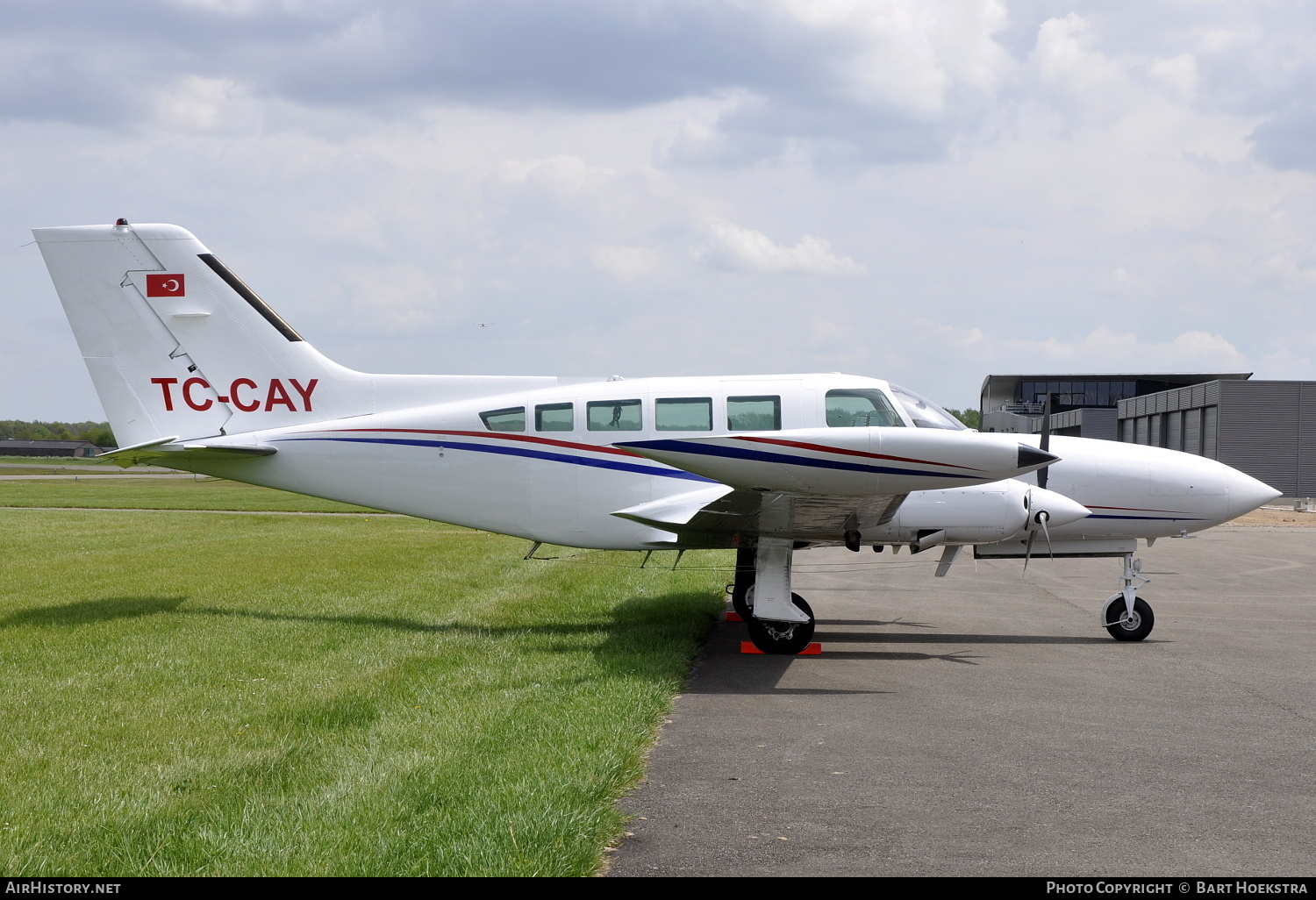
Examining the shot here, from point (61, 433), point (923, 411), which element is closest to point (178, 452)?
point (923, 411)

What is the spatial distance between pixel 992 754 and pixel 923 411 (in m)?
4.49

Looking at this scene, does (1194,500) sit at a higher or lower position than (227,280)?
lower

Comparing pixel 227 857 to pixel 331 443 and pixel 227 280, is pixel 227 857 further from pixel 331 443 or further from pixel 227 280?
pixel 227 280

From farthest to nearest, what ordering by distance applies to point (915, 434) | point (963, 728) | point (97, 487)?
point (97, 487), point (915, 434), point (963, 728)

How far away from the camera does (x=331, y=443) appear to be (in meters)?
11.0

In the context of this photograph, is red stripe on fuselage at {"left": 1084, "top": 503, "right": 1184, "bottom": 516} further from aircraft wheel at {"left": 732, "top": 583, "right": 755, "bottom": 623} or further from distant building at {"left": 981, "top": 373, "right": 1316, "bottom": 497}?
distant building at {"left": 981, "top": 373, "right": 1316, "bottom": 497}

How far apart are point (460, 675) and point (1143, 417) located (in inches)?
2294

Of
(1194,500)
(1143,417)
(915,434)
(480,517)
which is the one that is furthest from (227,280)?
(1143,417)

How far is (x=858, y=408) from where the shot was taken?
10086 mm

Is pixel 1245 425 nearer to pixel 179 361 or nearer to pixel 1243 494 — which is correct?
pixel 1243 494

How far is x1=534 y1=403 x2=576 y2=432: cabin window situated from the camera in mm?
10625

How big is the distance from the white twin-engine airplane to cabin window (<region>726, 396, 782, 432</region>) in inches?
0.7

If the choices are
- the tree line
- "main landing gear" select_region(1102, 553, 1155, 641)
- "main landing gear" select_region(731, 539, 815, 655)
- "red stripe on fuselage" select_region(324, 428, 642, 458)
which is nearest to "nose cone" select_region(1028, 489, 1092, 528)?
"main landing gear" select_region(1102, 553, 1155, 641)

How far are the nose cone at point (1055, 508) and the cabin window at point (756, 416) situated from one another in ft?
9.10
